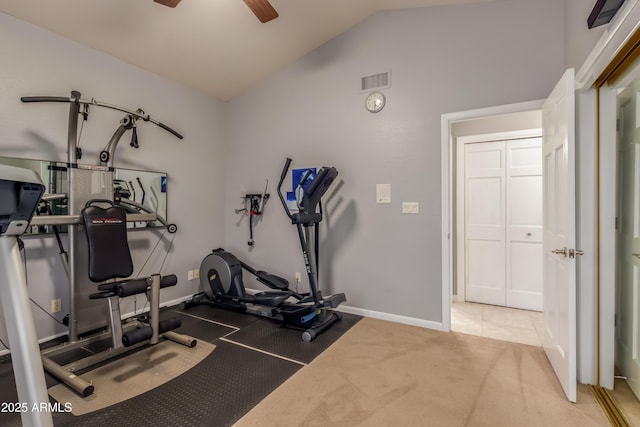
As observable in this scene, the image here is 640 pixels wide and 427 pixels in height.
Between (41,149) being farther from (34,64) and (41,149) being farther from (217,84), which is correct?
(217,84)

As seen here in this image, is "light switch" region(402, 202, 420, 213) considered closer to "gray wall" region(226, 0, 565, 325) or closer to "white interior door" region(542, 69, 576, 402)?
"gray wall" region(226, 0, 565, 325)

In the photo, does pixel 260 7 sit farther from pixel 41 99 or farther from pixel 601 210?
pixel 601 210

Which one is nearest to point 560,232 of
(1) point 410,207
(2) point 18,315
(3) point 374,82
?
(1) point 410,207

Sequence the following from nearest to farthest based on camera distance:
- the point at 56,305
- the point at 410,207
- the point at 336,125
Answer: the point at 56,305 < the point at 410,207 < the point at 336,125

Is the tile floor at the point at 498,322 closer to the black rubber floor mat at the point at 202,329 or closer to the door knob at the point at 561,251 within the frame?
the door knob at the point at 561,251

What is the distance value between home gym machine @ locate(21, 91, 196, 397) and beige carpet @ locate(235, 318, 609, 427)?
124 cm

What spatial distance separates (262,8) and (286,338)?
2.77 metres

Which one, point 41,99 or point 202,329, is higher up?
point 41,99

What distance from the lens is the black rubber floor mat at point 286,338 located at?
2541 mm

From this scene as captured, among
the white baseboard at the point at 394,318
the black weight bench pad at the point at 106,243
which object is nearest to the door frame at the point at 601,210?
the white baseboard at the point at 394,318

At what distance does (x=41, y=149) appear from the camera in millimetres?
2713

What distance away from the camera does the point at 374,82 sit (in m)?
3.34

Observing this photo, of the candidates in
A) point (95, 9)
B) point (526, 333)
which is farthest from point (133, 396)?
point (526, 333)

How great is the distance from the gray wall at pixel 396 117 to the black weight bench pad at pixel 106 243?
188cm
